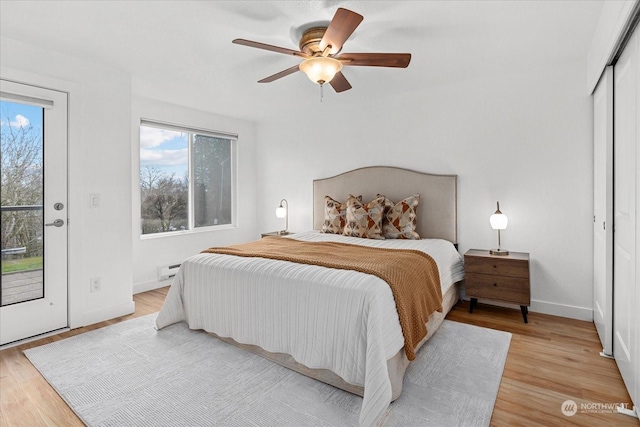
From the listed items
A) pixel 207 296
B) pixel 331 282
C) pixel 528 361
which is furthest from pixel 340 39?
pixel 528 361

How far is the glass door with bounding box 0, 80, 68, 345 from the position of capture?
262cm

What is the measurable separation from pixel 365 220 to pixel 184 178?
2570 millimetres

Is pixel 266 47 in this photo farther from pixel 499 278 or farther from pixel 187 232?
pixel 187 232

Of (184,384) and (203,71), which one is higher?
(203,71)

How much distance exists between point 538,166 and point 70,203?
4.28m

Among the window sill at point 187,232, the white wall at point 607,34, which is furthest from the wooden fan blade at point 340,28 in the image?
the window sill at point 187,232

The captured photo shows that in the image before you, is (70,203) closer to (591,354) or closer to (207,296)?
(207,296)

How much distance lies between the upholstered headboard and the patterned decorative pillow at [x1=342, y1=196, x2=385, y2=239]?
322 millimetres

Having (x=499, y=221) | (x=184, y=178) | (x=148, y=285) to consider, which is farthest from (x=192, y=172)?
(x=499, y=221)

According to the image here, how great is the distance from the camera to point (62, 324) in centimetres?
293

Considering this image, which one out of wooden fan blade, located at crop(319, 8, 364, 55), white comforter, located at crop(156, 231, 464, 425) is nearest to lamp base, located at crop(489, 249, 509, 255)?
white comforter, located at crop(156, 231, 464, 425)

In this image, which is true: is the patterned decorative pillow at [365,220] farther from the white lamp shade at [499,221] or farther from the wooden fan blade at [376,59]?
the wooden fan blade at [376,59]

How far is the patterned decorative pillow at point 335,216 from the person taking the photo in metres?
4.02

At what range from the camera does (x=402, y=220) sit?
3.65 m
